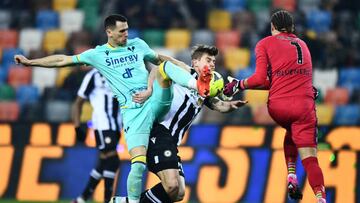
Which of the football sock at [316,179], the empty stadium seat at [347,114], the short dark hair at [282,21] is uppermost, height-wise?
the empty stadium seat at [347,114]

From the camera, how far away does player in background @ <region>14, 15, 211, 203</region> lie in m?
9.44

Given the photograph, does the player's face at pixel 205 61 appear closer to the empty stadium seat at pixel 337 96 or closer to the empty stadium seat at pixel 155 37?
the empty stadium seat at pixel 337 96

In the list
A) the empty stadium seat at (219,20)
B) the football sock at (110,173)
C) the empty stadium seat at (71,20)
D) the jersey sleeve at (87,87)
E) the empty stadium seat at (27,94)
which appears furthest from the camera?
the empty stadium seat at (71,20)

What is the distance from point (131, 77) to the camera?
9891 mm

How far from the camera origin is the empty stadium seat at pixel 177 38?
1680 centimetres

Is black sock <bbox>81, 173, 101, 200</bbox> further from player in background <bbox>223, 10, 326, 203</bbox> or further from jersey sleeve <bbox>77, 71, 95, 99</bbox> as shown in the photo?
player in background <bbox>223, 10, 326, 203</bbox>

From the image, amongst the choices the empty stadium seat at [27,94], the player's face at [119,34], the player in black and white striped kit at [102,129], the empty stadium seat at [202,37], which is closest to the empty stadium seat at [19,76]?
the empty stadium seat at [27,94]

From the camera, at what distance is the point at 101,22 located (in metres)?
17.1

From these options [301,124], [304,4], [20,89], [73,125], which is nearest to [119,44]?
[301,124]

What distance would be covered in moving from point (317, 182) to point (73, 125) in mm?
4617

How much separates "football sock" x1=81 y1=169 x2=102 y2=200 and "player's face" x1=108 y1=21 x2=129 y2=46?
233 cm

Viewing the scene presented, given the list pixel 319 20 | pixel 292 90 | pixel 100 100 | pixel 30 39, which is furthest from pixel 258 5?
pixel 292 90

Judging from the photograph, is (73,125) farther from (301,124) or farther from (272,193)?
(301,124)

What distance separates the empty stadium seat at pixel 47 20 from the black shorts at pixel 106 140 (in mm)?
6048
